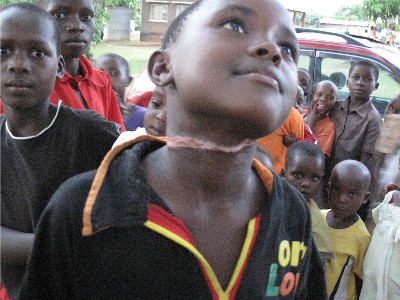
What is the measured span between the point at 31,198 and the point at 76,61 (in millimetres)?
931

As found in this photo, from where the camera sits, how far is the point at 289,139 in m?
4.01

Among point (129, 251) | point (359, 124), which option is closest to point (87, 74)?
point (129, 251)

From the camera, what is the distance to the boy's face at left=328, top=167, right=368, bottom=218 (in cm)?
315

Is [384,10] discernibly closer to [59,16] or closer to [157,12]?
[157,12]

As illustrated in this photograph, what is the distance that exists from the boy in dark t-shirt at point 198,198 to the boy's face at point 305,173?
194 centimetres

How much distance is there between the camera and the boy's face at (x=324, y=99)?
17.0 ft

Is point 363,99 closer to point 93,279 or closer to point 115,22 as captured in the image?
point 93,279

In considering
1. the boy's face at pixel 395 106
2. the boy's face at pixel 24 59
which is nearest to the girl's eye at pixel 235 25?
the boy's face at pixel 24 59

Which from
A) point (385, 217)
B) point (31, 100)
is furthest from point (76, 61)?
point (385, 217)

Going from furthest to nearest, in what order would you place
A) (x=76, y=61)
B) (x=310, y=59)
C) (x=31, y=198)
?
Result: (x=310, y=59), (x=76, y=61), (x=31, y=198)

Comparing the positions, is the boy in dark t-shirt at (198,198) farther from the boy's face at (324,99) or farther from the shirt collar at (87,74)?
the boy's face at (324,99)

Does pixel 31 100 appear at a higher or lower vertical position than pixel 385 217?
higher

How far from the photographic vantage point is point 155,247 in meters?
1.09

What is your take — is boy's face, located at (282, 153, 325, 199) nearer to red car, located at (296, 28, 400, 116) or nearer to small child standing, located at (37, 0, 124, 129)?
small child standing, located at (37, 0, 124, 129)
